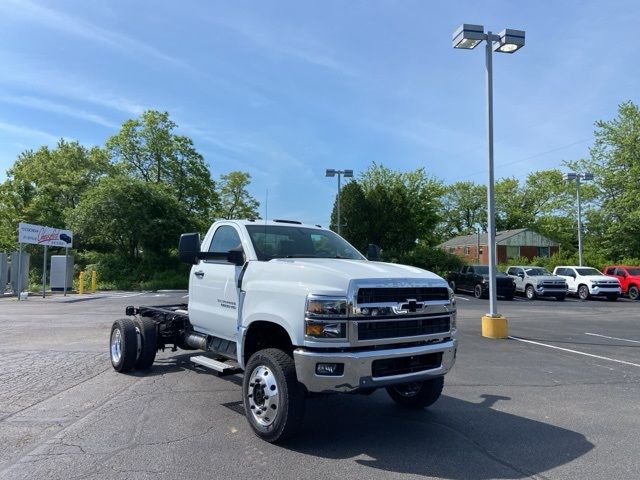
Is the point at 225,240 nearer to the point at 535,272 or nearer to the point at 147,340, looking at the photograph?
the point at 147,340

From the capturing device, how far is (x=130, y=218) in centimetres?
3781

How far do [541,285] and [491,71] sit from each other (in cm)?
1737

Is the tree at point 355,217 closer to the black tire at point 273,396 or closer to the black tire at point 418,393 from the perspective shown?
the black tire at point 418,393

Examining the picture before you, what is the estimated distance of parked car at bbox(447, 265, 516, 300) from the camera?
87.0 feet

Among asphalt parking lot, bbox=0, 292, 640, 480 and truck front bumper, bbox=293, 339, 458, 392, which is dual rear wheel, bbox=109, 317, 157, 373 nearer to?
asphalt parking lot, bbox=0, 292, 640, 480

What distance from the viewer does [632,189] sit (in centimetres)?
4269

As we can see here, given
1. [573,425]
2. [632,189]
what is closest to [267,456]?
[573,425]

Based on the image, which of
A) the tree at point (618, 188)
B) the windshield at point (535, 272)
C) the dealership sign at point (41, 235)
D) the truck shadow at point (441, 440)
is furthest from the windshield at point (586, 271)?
the dealership sign at point (41, 235)

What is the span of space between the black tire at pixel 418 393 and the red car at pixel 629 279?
93.1 feet

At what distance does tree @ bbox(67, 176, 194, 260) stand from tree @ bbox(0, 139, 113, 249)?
28.9ft

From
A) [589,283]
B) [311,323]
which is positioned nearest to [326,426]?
[311,323]

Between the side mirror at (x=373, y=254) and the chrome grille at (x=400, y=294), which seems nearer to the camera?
the chrome grille at (x=400, y=294)

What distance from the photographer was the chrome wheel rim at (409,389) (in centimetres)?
594

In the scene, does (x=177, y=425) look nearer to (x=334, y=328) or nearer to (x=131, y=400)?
(x=131, y=400)
